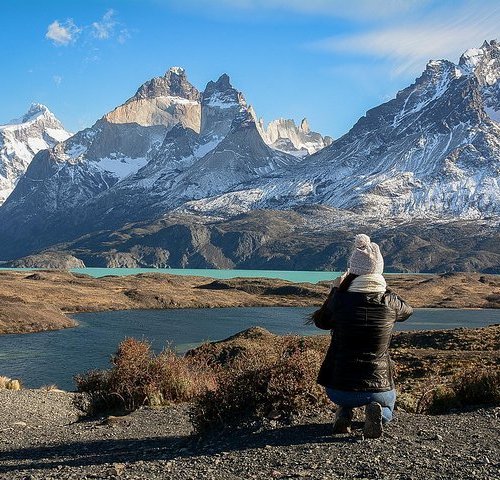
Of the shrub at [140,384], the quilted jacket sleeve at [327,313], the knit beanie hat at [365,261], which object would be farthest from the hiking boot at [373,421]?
the shrub at [140,384]

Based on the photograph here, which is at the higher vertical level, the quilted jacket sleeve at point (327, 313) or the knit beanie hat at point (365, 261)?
the knit beanie hat at point (365, 261)

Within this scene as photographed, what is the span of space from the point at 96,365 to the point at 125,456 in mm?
38684

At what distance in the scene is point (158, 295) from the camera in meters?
119

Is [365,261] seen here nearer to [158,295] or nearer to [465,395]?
[465,395]

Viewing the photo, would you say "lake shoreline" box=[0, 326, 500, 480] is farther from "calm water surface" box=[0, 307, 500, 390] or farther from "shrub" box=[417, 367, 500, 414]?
"calm water surface" box=[0, 307, 500, 390]

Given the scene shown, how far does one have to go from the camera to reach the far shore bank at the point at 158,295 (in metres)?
79.9

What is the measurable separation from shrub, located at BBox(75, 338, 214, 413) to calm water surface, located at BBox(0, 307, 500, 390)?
5730 millimetres

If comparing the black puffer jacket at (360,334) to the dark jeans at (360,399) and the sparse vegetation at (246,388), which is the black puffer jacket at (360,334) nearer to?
the dark jeans at (360,399)

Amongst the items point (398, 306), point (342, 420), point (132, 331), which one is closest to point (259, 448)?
point (342, 420)

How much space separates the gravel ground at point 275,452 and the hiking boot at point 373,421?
0.48 feet

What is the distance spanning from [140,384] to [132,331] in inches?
2364

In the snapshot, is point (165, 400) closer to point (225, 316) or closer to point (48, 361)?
point (48, 361)

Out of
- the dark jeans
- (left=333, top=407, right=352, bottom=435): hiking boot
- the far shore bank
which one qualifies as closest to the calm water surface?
the far shore bank

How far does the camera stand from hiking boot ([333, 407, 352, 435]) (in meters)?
10.1
